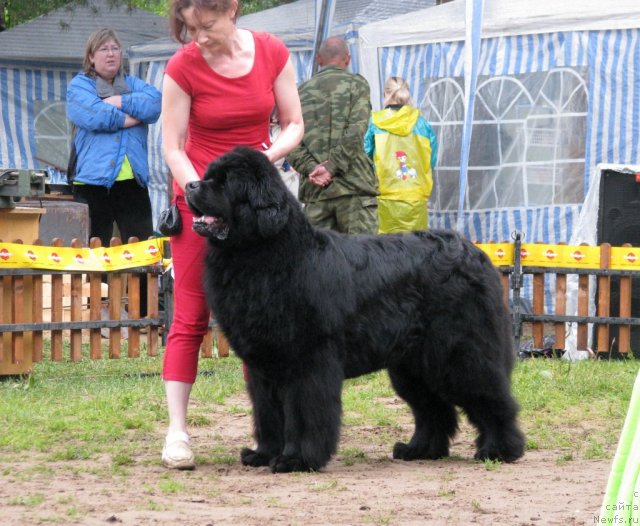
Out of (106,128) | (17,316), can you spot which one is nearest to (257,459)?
(17,316)

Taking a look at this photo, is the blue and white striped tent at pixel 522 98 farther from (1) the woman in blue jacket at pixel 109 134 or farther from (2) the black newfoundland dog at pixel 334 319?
(2) the black newfoundland dog at pixel 334 319

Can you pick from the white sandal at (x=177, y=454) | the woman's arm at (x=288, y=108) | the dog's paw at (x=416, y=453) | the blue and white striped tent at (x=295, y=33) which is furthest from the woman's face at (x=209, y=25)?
the blue and white striped tent at (x=295, y=33)

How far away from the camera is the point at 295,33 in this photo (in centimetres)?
1214

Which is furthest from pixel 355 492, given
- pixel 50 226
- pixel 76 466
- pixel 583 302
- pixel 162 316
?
pixel 50 226

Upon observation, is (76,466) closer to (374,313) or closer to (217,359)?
(374,313)

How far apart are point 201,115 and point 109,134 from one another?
15.0 ft

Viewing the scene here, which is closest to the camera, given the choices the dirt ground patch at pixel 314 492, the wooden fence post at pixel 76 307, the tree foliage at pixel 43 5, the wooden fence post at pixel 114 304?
the dirt ground patch at pixel 314 492

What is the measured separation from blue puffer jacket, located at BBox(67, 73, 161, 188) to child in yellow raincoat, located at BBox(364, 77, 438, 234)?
2.25 meters

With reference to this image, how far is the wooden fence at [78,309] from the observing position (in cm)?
776

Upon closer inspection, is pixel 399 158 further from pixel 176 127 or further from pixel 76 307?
pixel 176 127

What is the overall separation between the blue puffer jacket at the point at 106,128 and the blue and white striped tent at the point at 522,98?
3028 mm

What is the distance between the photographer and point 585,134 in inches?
428

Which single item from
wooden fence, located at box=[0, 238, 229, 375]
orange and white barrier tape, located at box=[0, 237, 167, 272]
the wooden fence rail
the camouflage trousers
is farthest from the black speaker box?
orange and white barrier tape, located at box=[0, 237, 167, 272]

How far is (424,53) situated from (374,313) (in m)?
6.79
